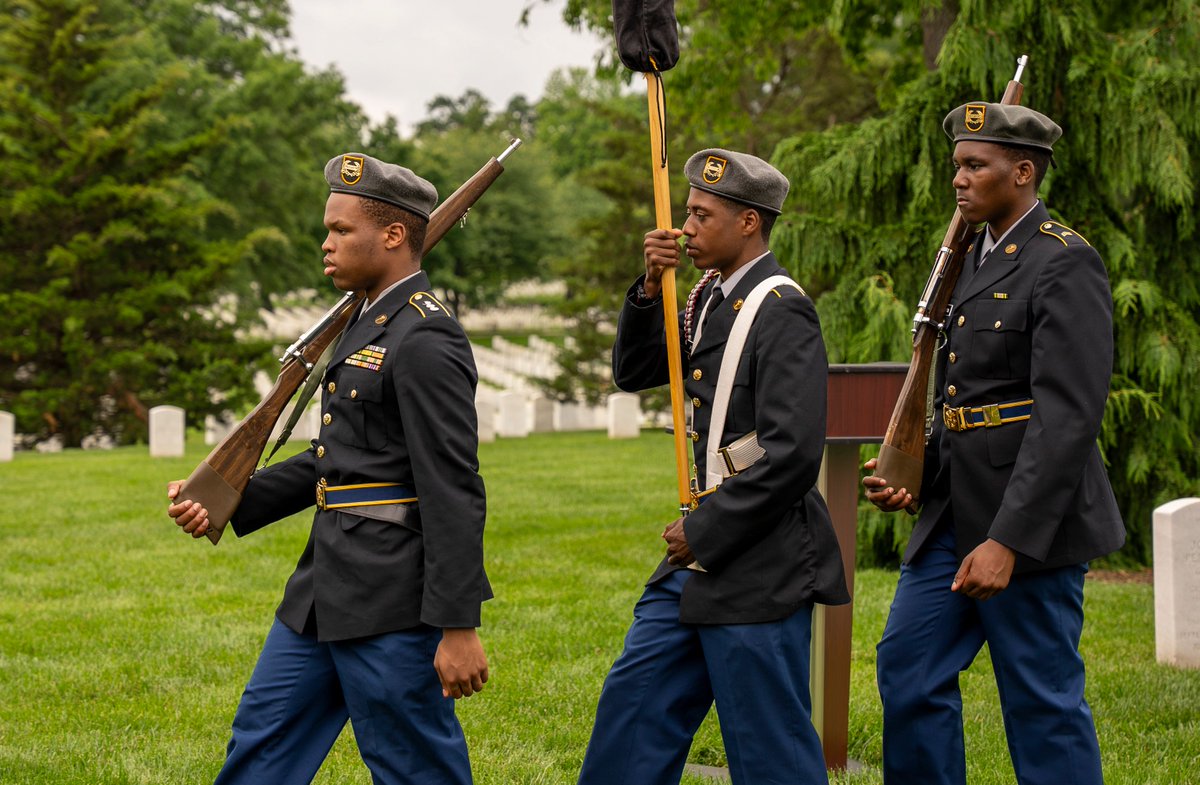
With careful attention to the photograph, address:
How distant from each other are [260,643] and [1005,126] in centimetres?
558

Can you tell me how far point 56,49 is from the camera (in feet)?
85.3

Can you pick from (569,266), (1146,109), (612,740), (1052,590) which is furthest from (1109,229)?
(569,266)

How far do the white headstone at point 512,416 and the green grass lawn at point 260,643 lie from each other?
38.1 ft

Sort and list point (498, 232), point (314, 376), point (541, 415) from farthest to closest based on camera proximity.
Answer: point (498, 232)
point (541, 415)
point (314, 376)

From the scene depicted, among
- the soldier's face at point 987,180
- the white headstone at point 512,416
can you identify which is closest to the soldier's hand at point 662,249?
the soldier's face at point 987,180

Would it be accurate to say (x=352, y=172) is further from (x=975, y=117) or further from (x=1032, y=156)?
(x=1032, y=156)

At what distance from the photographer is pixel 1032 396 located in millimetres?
4176

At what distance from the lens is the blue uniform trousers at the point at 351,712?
3.82 meters

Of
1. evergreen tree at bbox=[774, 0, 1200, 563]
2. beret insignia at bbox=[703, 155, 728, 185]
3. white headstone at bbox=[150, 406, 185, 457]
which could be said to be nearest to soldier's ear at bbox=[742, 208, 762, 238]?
beret insignia at bbox=[703, 155, 728, 185]

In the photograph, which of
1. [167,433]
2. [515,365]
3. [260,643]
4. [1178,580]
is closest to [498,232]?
[515,365]

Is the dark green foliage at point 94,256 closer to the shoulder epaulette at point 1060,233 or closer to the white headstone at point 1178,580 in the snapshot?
the white headstone at point 1178,580

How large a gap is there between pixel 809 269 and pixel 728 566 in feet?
26.0

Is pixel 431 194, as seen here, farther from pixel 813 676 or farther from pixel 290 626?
pixel 813 676

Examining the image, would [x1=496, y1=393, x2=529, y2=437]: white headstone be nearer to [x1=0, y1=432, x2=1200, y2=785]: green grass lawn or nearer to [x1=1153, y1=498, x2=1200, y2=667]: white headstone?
[x1=0, y1=432, x2=1200, y2=785]: green grass lawn
